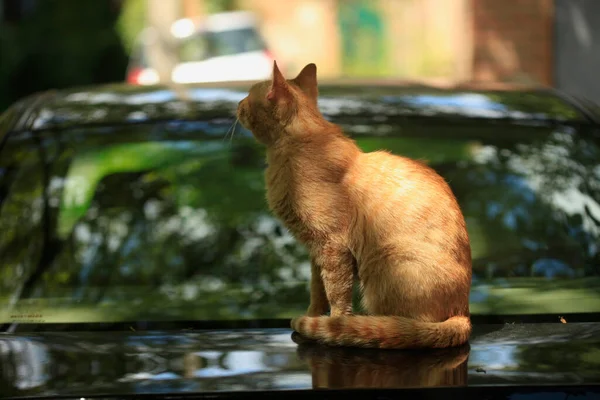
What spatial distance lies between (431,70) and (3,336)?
1648 cm

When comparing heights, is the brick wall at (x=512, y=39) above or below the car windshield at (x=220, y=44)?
above

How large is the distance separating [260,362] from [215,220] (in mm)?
949

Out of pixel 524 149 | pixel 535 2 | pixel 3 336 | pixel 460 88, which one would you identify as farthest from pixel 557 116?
pixel 535 2

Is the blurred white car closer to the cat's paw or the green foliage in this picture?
the green foliage

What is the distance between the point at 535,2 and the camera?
11.0 meters

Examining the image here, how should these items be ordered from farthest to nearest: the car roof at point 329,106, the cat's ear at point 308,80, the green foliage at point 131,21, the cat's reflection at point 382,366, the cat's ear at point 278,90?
1. the green foliage at point 131,21
2. the car roof at point 329,106
3. the cat's ear at point 308,80
4. the cat's ear at point 278,90
5. the cat's reflection at point 382,366

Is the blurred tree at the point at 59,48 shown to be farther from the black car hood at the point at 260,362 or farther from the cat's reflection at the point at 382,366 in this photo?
the cat's reflection at the point at 382,366

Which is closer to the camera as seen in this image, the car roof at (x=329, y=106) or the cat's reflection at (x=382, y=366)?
the cat's reflection at (x=382, y=366)

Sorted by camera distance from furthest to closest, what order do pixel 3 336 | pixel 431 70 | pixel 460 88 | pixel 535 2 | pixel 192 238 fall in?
1. pixel 431 70
2. pixel 535 2
3. pixel 460 88
4. pixel 192 238
5. pixel 3 336

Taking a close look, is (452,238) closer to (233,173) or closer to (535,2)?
(233,173)

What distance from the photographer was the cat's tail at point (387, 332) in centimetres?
220

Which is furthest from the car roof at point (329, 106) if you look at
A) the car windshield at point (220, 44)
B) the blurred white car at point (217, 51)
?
the car windshield at point (220, 44)

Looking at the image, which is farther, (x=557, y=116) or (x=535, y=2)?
(x=535, y=2)

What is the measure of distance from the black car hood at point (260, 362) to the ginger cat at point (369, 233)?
58 millimetres
